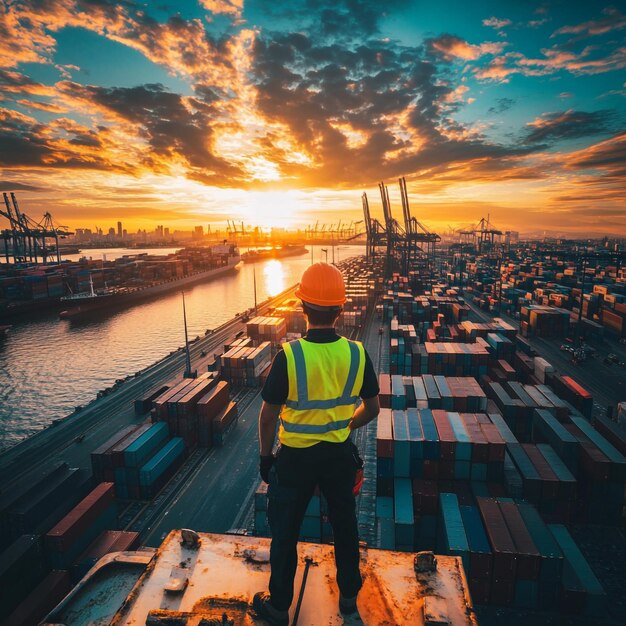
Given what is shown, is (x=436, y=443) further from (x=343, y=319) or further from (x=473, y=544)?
(x=343, y=319)

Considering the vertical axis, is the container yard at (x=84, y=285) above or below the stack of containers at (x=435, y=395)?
above

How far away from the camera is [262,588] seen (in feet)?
10.3

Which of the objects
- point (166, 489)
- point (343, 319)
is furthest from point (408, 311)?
point (166, 489)

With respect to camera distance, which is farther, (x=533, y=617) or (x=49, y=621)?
(x=533, y=617)

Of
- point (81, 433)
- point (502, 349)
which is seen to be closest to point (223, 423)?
point (81, 433)

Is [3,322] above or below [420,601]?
below

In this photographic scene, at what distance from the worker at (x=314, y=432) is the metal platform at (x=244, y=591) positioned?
0.23 meters

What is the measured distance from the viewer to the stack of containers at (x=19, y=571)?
9234 mm

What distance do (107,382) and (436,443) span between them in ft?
90.1

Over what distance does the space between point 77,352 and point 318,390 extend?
43120mm

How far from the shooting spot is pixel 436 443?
41.0 ft

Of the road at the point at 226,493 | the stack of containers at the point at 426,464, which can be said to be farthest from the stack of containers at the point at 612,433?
the road at the point at 226,493

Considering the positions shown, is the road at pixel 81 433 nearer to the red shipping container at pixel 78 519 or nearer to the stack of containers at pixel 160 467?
the red shipping container at pixel 78 519

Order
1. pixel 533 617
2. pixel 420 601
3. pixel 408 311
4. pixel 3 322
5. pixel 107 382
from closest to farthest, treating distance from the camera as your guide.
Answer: pixel 420 601 < pixel 533 617 < pixel 107 382 < pixel 408 311 < pixel 3 322
